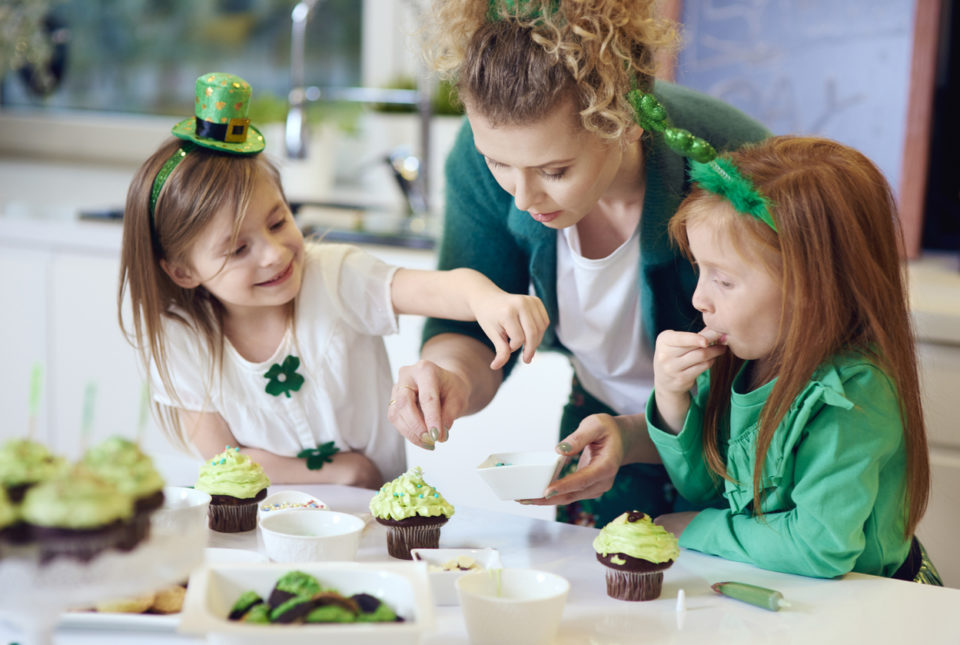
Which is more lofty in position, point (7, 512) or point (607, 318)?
point (607, 318)

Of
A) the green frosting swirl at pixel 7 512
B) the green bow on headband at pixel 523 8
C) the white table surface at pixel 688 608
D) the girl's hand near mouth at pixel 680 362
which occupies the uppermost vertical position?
the green bow on headband at pixel 523 8

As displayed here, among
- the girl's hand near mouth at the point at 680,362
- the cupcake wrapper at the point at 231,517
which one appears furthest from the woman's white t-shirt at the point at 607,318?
the cupcake wrapper at the point at 231,517

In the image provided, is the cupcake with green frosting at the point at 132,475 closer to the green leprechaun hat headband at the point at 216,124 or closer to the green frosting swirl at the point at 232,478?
the green frosting swirl at the point at 232,478

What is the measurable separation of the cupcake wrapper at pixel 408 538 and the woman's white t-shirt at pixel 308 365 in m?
0.48

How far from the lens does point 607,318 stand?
1529 millimetres

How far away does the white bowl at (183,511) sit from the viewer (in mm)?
773

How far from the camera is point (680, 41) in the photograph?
134cm

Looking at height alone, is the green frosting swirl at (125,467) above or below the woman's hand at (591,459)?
above

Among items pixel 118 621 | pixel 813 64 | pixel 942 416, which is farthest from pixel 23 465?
pixel 813 64

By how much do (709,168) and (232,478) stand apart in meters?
0.68

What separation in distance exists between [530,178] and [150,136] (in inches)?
97.3

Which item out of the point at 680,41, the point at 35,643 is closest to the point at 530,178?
the point at 680,41

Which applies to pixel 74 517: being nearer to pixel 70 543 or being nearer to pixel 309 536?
pixel 70 543

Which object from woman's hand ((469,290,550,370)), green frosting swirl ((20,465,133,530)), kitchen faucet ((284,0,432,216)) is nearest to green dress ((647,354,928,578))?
woman's hand ((469,290,550,370))
